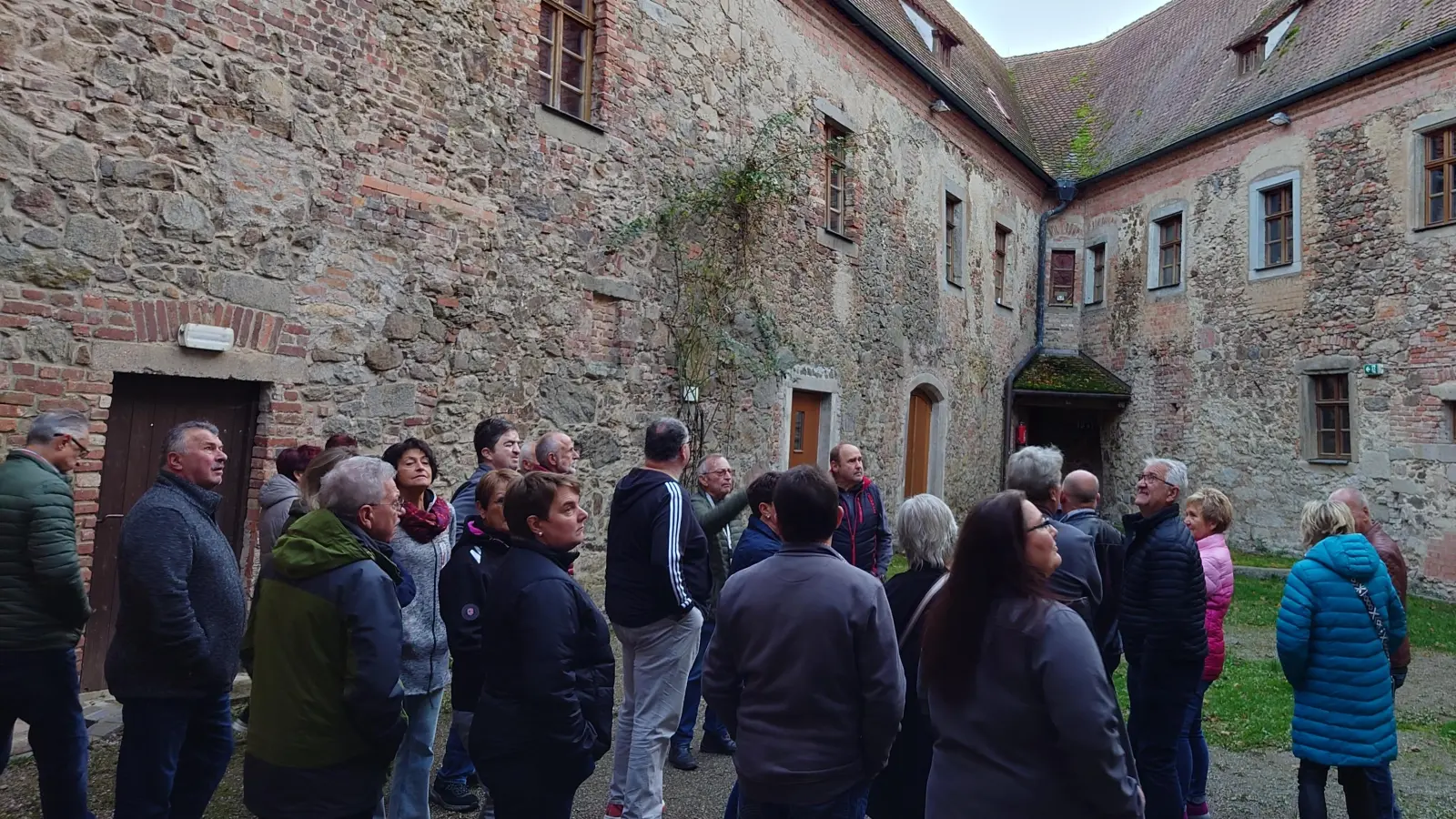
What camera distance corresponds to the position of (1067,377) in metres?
16.2

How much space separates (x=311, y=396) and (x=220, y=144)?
1.62 m

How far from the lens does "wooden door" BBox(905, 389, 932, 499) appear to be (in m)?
13.2

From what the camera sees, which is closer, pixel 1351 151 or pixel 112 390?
pixel 112 390

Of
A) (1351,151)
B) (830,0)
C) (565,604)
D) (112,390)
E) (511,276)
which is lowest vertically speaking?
(565,604)

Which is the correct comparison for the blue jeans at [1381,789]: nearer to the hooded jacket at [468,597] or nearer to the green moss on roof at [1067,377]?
the hooded jacket at [468,597]

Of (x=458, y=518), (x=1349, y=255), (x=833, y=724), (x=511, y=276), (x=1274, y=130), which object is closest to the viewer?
(x=833, y=724)

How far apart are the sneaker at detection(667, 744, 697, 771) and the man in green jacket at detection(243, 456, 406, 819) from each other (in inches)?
86.1

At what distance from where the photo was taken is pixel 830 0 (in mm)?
10820

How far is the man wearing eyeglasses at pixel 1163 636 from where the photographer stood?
3643 millimetres

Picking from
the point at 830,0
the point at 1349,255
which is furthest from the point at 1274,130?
the point at 830,0

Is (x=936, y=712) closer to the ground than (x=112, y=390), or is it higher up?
closer to the ground

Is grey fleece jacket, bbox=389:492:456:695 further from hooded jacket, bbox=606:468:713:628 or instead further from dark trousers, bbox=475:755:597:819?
dark trousers, bbox=475:755:597:819

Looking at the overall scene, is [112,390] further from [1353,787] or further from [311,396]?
[1353,787]

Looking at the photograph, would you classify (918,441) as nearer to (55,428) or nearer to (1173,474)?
(1173,474)
